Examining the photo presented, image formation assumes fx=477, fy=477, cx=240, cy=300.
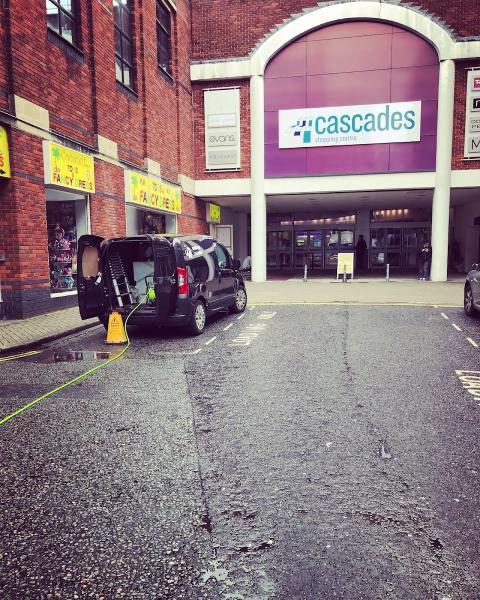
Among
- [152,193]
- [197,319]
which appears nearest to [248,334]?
[197,319]

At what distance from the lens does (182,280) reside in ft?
27.3

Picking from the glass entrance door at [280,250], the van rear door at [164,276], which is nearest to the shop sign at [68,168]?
the van rear door at [164,276]

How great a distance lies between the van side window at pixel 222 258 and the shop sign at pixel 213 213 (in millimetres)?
13756

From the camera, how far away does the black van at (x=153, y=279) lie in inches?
325

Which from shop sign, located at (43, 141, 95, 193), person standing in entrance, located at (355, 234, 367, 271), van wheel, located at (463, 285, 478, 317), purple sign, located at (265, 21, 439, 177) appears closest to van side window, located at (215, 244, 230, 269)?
shop sign, located at (43, 141, 95, 193)

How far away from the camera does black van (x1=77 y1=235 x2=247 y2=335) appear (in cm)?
825

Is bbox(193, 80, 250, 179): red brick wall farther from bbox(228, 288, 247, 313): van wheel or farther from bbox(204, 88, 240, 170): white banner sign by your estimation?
bbox(228, 288, 247, 313): van wheel

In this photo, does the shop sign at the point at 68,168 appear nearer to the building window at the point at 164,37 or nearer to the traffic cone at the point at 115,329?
the traffic cone at the point at 115,329

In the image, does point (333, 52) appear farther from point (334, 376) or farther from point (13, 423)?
point (13, 423)

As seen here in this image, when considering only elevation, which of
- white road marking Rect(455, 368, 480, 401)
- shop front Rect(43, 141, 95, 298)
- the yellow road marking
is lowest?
white road marking Rect(455, 368, 480, 401)

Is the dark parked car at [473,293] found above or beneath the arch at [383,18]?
beneath

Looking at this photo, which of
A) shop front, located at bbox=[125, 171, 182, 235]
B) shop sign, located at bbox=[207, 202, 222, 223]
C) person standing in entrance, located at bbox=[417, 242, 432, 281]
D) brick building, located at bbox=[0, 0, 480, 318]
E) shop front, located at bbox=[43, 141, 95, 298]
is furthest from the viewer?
shop sign, located at bbox=[207, 202, 222, 223]

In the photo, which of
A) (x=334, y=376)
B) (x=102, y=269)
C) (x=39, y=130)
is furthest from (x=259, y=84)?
(x=334, y=376)

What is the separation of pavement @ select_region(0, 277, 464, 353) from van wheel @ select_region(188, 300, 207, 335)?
2.46m
